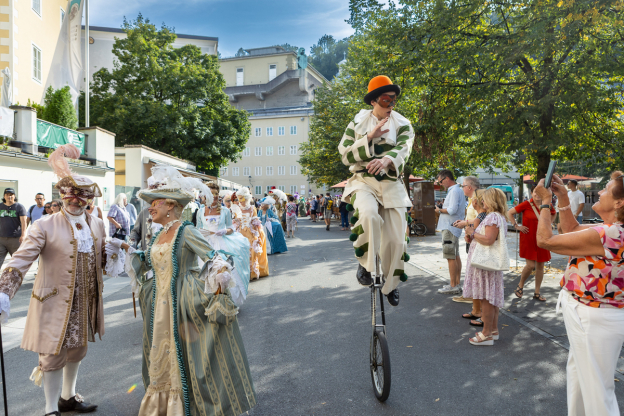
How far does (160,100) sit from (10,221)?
2642cm

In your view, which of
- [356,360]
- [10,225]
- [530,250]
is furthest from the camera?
[10,225]

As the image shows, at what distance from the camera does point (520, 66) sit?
945 centimetres

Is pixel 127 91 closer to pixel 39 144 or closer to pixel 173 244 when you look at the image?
pixel 39 144

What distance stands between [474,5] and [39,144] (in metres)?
13.2

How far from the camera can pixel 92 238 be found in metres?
3.66

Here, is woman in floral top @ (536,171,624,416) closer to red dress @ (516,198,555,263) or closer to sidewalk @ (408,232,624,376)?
sidewalk @ (408,232,624,376)

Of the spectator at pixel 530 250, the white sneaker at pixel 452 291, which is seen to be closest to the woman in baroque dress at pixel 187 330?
the spectator at pixel 530 250

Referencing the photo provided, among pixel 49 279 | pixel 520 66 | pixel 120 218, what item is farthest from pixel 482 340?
pixel 120 218

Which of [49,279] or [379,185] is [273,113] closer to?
[379,185]

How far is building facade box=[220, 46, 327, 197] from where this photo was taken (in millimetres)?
57844

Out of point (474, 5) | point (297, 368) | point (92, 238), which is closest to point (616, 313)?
point (297, 368)

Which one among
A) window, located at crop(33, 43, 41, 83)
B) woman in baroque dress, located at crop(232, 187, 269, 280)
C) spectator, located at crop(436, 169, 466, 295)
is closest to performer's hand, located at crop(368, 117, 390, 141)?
spectator, located at crop(436, 169, 466, 295)

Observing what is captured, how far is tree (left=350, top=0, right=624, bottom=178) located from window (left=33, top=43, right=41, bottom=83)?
17.0m

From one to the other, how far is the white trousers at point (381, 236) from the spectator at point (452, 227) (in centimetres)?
411
